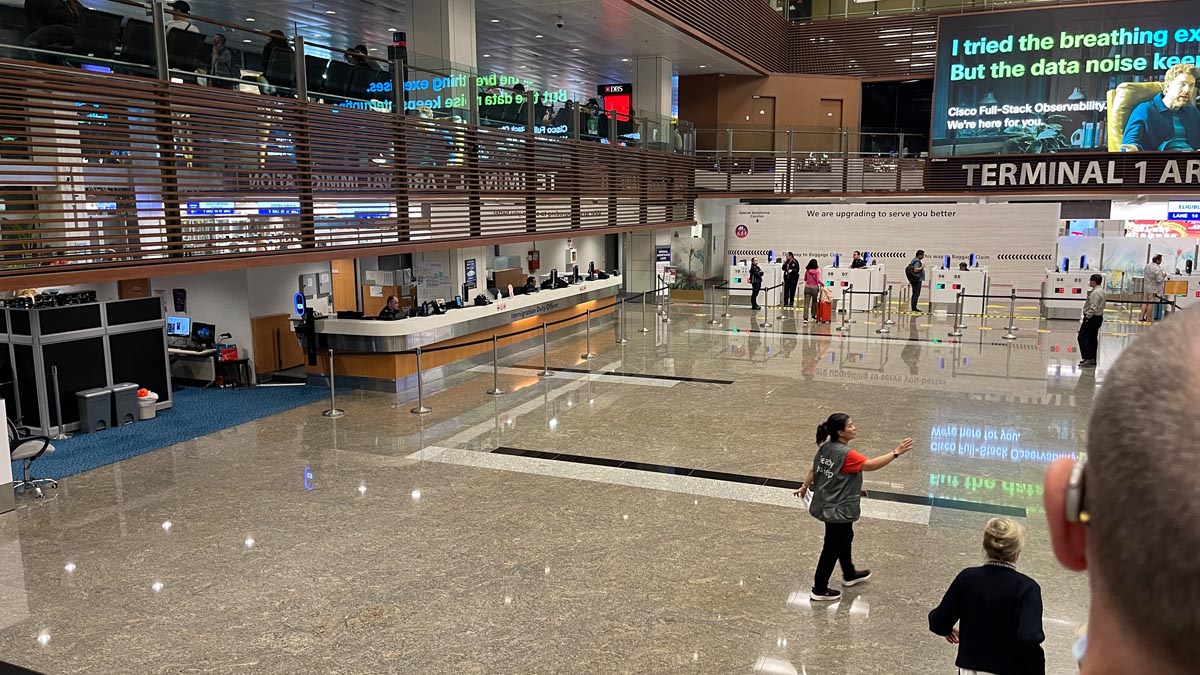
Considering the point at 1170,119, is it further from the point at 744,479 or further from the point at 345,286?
the point at 345,286

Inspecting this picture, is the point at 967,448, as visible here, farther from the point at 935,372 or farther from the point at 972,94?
the point at 972,94

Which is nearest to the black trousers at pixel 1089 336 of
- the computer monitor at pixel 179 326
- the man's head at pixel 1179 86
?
the man's head at pixel 1179 86

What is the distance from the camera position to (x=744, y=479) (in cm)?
819

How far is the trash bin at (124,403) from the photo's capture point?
36.0 ft

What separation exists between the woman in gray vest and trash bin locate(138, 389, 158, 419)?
959cm

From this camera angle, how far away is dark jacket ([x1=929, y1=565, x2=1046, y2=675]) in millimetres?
3514

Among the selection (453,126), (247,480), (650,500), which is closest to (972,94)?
(453,126)

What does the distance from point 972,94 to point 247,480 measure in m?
22.0

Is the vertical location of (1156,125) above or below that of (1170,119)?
below

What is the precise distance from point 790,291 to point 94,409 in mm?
16476

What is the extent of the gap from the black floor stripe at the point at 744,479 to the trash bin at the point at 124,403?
18.2ft

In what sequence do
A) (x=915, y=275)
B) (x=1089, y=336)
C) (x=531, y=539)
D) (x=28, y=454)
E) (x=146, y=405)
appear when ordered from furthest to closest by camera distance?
(x=915, y=275) → (x=1089, y=336) → (x=146, y=405) → (x=28, y=454) → (x=531, y=539)

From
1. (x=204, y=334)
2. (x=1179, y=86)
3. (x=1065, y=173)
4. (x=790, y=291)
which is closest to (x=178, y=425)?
(x=204, y=334)

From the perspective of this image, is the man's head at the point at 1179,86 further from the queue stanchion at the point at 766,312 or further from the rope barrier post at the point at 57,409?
the rope barrier post at the point at 57,409
